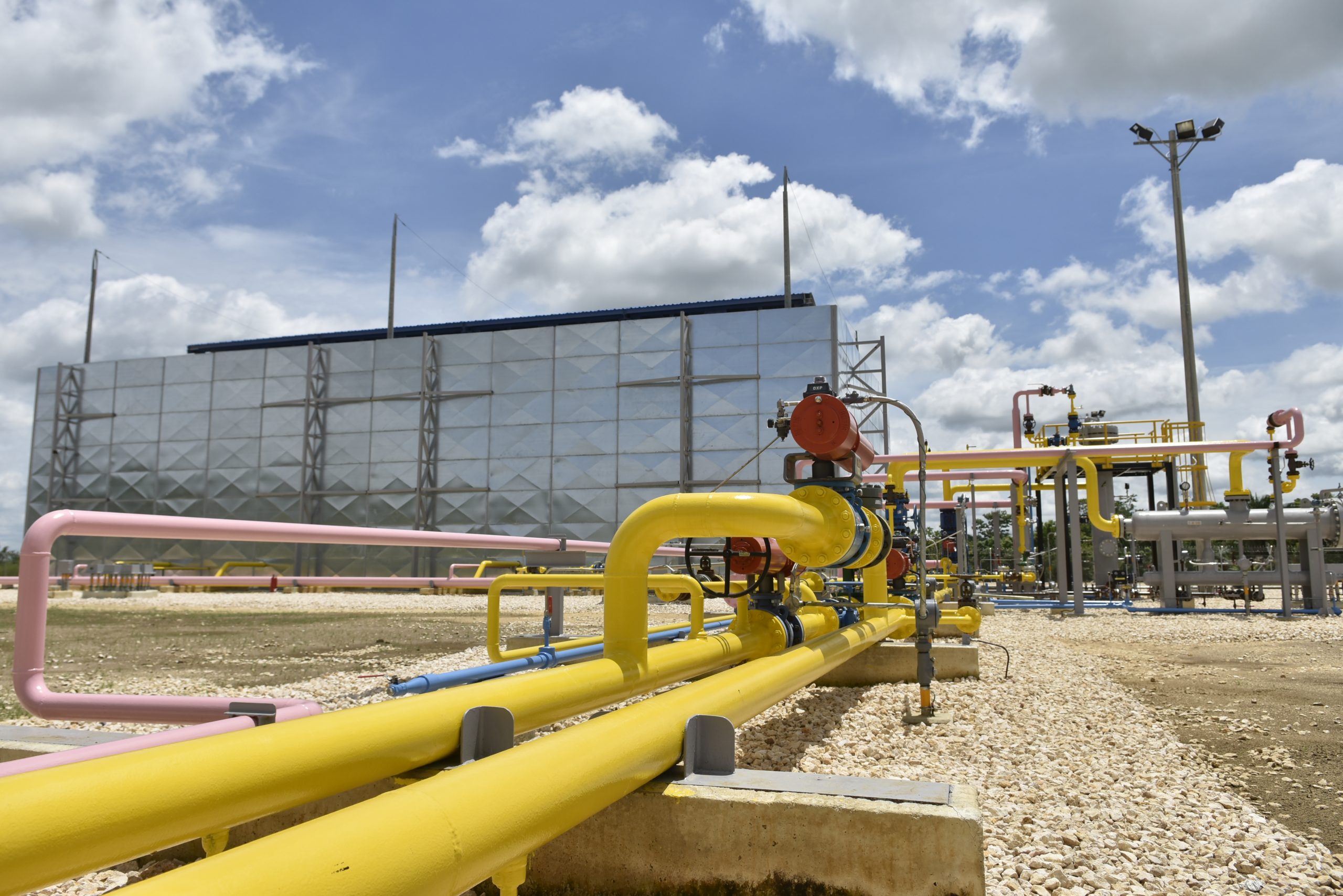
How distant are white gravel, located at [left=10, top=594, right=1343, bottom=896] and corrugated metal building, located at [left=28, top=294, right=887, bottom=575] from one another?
13962 millimetres

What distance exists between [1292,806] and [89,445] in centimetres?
3144

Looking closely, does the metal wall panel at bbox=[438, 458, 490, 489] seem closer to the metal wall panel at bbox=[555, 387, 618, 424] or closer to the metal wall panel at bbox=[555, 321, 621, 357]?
the metal wall panel at bbox=[555, 387, 618, 424]

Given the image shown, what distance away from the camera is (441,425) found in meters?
23.3

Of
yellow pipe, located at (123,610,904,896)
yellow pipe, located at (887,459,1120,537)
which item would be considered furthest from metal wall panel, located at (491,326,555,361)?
yellow pipe, located at (123,610,904,896)

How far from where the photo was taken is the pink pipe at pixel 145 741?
1658 millimetres

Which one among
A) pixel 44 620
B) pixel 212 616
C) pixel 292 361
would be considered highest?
pixel 292 361

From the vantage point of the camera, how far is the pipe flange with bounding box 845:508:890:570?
161 inches

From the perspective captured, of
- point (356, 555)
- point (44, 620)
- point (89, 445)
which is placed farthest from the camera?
point (89, 445)

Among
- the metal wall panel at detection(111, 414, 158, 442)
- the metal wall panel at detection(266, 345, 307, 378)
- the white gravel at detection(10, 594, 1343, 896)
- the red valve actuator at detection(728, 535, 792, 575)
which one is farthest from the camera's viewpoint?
the metal wall panel at detection(111, 414, 158, 442)

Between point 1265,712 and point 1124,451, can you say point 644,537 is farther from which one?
point 1124,451

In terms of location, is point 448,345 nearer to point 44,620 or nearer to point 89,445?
point 89,445

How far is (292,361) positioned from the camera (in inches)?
982

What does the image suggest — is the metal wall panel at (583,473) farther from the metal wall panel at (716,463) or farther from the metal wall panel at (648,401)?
the metal wall panel at (716,463)

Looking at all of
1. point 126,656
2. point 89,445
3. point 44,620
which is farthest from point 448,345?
point 44,620
